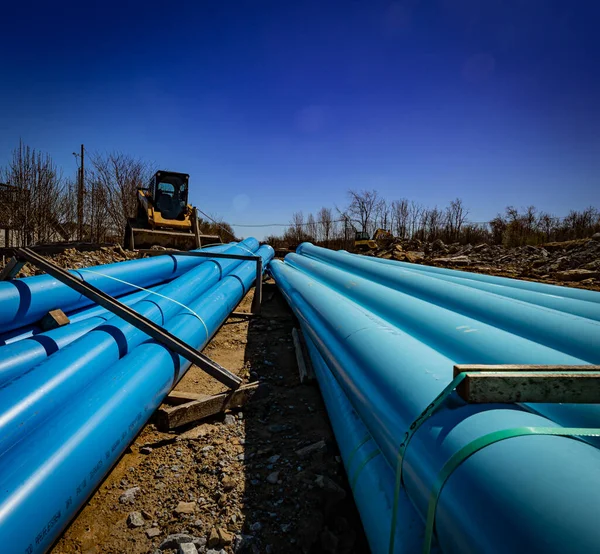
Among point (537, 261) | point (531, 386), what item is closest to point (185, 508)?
point (531, 386)

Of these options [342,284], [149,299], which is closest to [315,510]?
[342,284]

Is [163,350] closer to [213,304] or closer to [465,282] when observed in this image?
[213,304]

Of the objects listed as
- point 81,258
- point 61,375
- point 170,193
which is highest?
point 170,193

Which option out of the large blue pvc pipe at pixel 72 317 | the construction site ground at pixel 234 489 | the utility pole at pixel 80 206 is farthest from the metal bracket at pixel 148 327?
the utility pole at pixel 80 206

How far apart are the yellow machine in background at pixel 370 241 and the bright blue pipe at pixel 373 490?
50.7 ft

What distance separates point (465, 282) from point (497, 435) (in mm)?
2780

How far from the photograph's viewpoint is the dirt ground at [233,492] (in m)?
1.59

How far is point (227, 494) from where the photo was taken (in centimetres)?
186

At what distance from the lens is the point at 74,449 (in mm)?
1527

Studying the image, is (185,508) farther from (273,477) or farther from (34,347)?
(34,347)

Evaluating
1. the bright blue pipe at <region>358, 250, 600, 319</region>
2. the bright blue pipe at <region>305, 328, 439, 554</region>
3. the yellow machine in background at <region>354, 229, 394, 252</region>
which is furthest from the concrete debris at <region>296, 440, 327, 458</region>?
the yellow machine in background at <region>354, 229, 394, 252</region>

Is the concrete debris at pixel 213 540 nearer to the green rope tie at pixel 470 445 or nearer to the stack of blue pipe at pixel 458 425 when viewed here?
the stack of blue pipe at pixel 458 425

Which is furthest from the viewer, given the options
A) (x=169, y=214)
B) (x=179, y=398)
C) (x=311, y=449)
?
(x=169, y=214)

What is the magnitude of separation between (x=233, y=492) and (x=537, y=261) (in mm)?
11979
